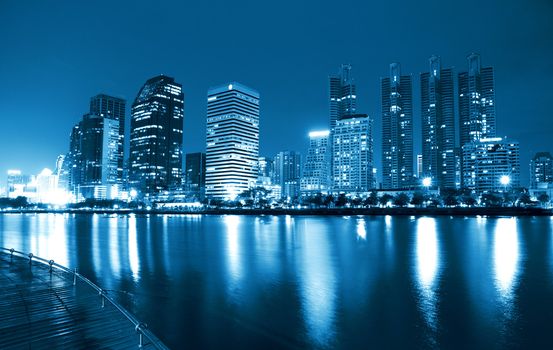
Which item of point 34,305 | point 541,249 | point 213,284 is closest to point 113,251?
point 213,284

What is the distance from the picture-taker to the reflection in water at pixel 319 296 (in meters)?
16.8

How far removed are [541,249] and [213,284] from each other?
43214 millimetres

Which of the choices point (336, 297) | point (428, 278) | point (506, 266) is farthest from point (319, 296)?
point (506, 266)

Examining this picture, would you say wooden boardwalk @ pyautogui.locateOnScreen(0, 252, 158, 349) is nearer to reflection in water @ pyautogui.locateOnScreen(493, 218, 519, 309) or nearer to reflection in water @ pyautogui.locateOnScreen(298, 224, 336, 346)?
reflection in water @ pyautogui.locateOnScreen(298, 224, 336, 346)

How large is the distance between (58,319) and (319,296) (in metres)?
15.2

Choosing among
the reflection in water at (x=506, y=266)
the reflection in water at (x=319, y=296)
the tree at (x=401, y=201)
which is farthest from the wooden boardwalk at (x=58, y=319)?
the tree at (x=401, y=201)

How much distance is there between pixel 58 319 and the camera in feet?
39.4

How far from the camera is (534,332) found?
16.5 metres

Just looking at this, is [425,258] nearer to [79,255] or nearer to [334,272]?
[334,272]

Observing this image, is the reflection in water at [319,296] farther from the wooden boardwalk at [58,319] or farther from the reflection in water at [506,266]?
the reflection in water at [506,266]

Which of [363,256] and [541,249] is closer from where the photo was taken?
[363,256]

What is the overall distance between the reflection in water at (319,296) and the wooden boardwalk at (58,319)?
8588 millimetres

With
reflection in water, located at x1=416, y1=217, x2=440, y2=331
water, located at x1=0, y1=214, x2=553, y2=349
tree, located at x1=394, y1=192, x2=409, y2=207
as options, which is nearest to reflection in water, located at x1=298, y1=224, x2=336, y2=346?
water, located at x1=0, y1=214, x2=553, y2=349

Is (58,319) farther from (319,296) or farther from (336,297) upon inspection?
(336,297)
